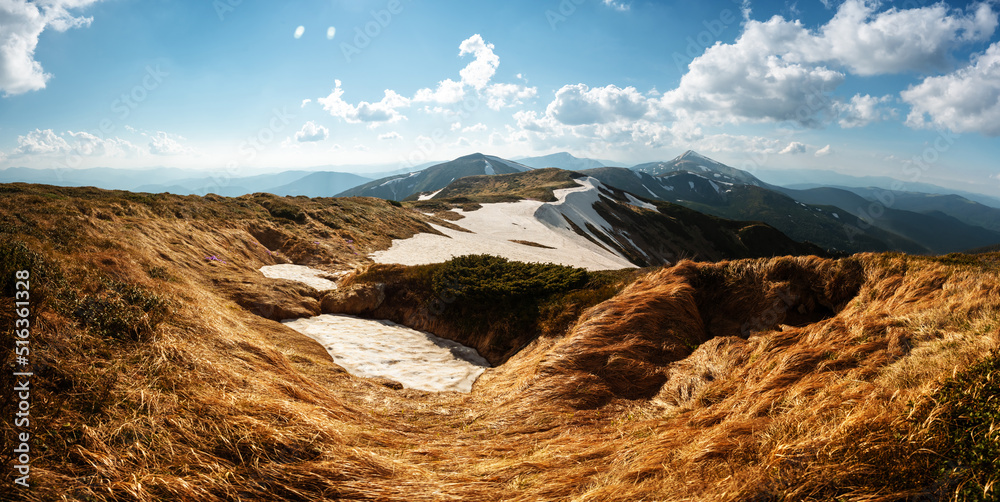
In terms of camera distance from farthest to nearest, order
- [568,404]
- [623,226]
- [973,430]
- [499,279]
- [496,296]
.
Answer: [623,226]
[499,279]
[496,296]
[568,404]
[973,430]

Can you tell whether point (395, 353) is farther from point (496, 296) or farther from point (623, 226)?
point (623, 226)

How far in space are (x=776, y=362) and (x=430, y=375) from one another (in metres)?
6.53

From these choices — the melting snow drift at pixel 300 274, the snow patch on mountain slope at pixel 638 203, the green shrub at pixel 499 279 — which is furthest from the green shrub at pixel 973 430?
the snow patch on mountain slope at pixel 638 203

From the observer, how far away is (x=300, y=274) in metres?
17.6

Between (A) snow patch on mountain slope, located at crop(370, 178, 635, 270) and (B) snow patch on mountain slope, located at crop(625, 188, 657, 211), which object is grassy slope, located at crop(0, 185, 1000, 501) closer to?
(A) snow patch on mountain slope, located at crop(370, 178, 635, 270)

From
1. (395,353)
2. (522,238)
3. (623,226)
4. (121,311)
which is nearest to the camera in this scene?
(121,311)

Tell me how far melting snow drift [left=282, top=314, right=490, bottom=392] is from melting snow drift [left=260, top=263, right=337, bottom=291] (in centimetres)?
503

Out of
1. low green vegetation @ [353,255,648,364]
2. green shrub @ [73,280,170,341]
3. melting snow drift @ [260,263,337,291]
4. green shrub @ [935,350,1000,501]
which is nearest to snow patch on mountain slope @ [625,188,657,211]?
melting snow drift @ [260,263,337,291]

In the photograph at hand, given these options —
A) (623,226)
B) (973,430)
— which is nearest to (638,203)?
(623,226)

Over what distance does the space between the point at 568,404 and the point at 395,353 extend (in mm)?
5755

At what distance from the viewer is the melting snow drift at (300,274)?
1641 centimetres

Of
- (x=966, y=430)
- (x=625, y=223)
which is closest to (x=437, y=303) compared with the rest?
(x=966, y=430)

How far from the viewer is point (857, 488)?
2.43m

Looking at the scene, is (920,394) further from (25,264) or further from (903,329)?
(25,264)
